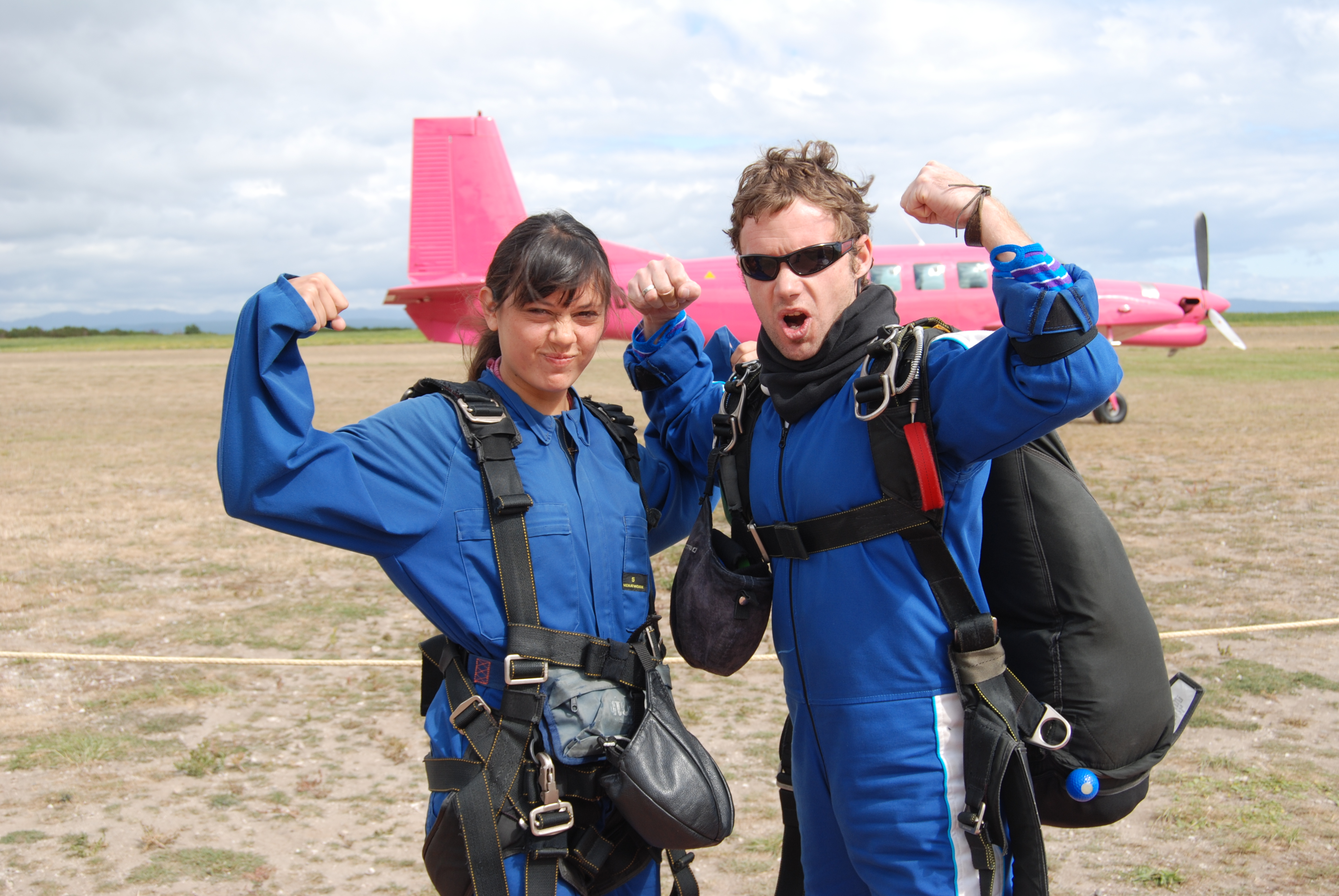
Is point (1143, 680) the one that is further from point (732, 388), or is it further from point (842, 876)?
point (732, 388)

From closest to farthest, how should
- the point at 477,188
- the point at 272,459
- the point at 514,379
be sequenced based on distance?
the point at 272,459, the point at 514,379, the point at 477,188

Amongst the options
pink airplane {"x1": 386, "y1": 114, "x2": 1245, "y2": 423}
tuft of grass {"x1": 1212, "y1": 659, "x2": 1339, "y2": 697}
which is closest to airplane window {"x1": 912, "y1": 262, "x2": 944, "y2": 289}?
pink airplane {"x1": 386, "y1": 114, "x2": 1245, "y2": 423}

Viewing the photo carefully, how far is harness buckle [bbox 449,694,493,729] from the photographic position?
198cm

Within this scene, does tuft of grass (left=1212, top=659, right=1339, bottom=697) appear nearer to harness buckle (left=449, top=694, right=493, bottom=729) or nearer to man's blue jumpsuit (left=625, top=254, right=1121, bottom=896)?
man's blue jumpsuit (left=625, top=254, right=1121, bottom=896)

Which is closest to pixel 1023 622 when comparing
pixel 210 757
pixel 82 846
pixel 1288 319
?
pixel 82 846

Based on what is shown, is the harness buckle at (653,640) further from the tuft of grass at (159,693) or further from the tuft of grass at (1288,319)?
the tuft of grass at (1288,319)

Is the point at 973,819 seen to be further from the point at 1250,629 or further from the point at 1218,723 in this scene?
the point at 1250,629

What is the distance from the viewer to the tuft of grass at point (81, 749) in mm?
4496

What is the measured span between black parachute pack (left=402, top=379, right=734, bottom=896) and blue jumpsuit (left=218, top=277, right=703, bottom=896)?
4 cm

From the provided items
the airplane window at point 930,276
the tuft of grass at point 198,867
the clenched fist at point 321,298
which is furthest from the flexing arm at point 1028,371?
the airplane window at point 930,276

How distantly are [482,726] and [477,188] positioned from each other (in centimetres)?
2037

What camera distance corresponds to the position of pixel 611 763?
1.99 m

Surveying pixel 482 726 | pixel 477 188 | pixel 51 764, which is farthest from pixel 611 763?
pixel 477 188

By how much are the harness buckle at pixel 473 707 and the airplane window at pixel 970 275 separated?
17082mm
